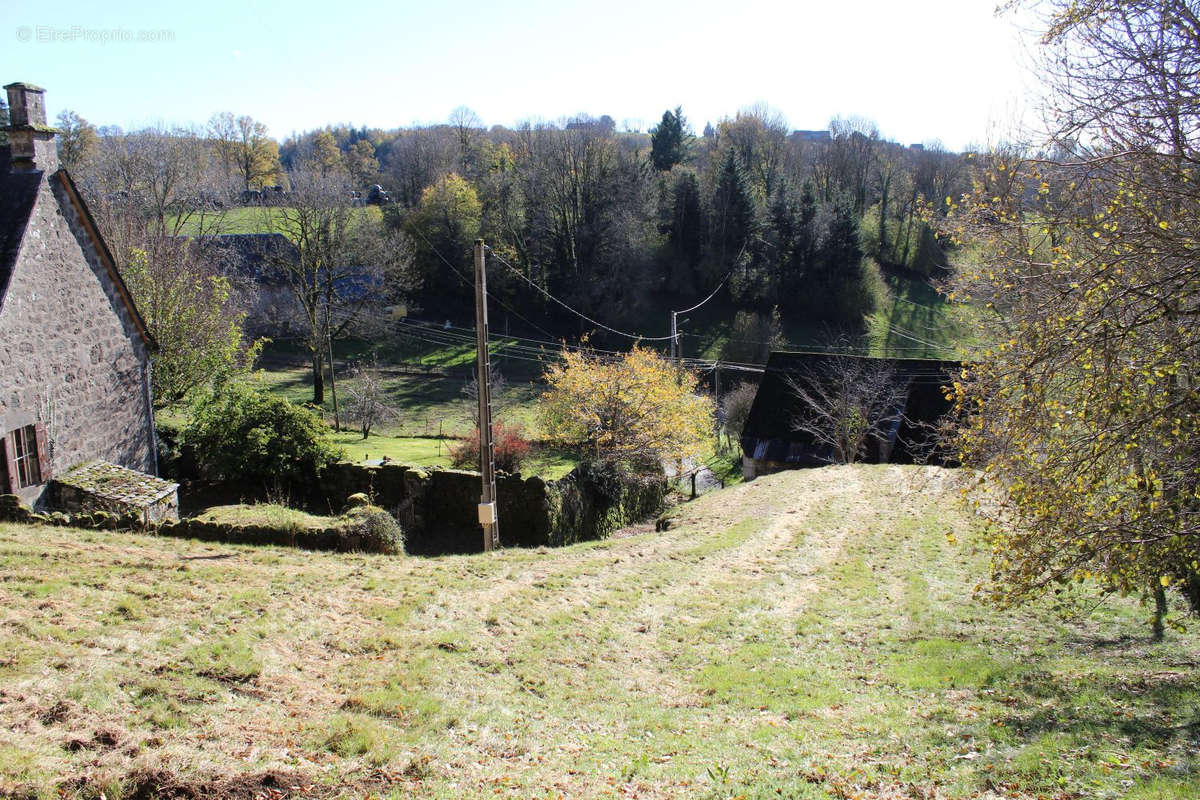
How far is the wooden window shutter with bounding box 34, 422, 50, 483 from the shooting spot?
15.2 m

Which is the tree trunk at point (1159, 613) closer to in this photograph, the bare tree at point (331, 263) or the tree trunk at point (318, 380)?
the bare tree at point (331, 263)

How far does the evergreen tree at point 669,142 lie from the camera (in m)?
76.9

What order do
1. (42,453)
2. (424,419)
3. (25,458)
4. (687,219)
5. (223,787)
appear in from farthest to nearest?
(687,219), (424,419), (42,453), (25,458), (223,787)

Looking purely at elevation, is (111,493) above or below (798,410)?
above

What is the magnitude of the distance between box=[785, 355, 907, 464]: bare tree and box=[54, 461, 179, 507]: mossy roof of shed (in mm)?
23618

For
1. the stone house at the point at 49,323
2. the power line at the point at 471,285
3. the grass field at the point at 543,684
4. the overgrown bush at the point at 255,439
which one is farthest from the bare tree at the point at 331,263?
the grass field at the point at 543,684

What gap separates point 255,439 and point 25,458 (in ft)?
21.7

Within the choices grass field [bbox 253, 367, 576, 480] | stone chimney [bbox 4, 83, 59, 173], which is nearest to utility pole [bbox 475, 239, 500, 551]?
stone chimney [bbox 4, 83, 59, 173]

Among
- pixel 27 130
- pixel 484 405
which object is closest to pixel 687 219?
pixel 484 405

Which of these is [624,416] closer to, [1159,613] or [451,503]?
[451,503]

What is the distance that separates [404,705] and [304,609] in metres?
2.91

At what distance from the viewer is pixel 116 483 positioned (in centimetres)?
1652

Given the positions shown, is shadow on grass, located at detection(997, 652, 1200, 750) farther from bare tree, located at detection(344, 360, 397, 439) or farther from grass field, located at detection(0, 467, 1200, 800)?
bare tree, located at detection(344, 360, 397, 439)

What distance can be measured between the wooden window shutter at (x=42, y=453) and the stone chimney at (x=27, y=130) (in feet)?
17.4
